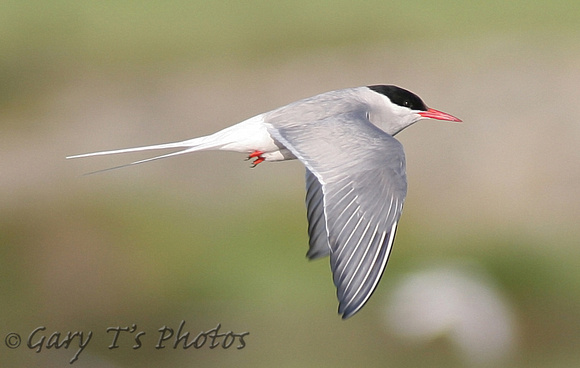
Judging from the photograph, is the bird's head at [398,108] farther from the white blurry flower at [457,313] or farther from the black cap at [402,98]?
the white blurry flower at [457,313]

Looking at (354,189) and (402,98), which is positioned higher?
(354,189)

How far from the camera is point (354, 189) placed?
5.48 m

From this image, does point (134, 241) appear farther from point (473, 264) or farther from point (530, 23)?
point (530, 23)

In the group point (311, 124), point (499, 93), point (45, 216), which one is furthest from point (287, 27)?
point (311, 124)

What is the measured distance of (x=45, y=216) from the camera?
43.0 ft

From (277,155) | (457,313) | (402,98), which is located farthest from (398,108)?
(457,313)

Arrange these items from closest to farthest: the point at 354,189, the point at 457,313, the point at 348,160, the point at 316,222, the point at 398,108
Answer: the point at 354,189 → the point at 348,160 → the point at 316,222 → the point at 398,108 → the point at 457,313

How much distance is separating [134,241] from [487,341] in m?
3.61

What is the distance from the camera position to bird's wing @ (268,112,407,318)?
16.9ft

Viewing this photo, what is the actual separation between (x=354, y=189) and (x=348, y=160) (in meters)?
0.20

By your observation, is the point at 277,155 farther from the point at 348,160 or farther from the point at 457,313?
the point at 457,313

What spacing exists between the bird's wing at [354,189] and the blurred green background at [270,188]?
16.6 feet

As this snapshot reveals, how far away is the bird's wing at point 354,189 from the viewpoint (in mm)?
5160

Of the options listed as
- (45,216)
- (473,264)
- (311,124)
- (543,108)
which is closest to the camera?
(311,124)
